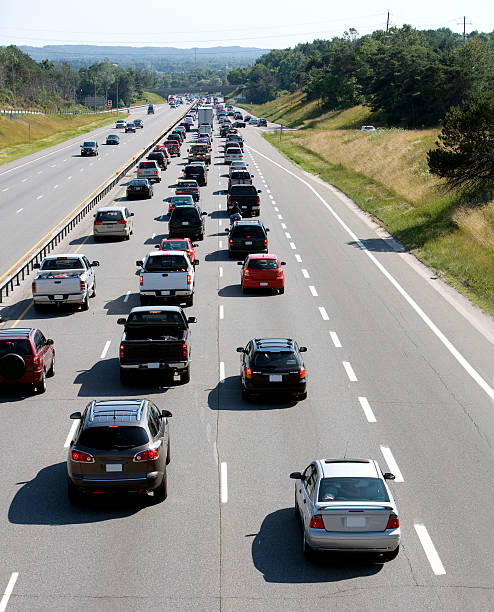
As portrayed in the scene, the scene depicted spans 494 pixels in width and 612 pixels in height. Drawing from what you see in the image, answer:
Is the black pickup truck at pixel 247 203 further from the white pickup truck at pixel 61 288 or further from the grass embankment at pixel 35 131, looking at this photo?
the grass embankment at pixel 35 131

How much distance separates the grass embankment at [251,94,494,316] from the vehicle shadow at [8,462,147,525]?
19686 millimetres

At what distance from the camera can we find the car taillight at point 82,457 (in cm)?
1476

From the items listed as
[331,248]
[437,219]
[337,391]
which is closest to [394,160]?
[437,219]

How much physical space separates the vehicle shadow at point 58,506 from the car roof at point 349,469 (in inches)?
142

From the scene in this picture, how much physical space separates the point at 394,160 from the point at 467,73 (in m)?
32.1

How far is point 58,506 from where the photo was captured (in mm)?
15258

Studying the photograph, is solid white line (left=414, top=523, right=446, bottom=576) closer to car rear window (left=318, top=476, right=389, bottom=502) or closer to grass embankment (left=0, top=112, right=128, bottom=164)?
car rear window (left=318, top=476, right=389, bottom=502)

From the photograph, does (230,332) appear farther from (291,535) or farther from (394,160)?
(394,160)

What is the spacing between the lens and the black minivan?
4506 cm

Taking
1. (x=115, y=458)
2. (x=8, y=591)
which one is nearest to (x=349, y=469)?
(x=115, y=458)

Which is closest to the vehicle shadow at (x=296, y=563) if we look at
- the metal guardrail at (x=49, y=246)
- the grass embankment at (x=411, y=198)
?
the grass embankment at (x=411, y=198)

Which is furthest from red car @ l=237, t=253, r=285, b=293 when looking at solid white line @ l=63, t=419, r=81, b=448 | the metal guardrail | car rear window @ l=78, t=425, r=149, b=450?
car rear window @ l=78, t=425, r=149, b=450

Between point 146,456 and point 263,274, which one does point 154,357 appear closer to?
point 146,456

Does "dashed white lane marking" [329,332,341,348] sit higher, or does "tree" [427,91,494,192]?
"tree" [427,91,494,192]
